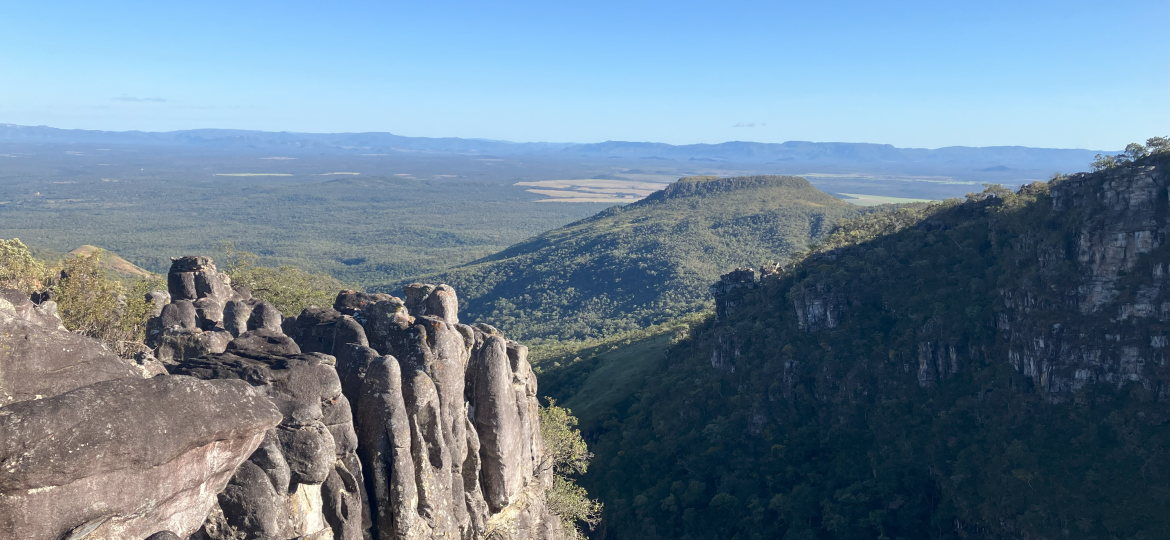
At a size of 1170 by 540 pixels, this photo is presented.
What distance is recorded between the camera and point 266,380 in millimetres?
23422

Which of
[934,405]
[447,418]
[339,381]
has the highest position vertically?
[339,381]

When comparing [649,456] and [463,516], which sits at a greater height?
[463,516]

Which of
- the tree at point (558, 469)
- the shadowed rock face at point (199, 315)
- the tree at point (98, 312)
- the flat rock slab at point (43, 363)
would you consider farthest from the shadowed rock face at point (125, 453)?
the tree at point (98, 312)

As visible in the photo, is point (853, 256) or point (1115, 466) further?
point (853, 256)

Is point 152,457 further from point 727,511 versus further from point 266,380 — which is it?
point 727,511

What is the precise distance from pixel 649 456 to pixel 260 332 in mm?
53297

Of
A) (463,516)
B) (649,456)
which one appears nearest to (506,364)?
(463,516)

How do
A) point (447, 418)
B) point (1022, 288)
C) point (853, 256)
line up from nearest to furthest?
point (447, 418), point (1022, 288), point (853, 256)

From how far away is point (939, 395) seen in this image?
6912cm

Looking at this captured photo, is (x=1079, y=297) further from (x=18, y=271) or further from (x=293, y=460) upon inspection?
(x=18, y=271)

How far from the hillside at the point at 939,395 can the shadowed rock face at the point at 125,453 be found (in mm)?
49568

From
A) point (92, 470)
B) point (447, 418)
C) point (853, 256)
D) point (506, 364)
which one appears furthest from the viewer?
point (853, 256)

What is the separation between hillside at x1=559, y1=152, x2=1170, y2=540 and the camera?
57719 mm

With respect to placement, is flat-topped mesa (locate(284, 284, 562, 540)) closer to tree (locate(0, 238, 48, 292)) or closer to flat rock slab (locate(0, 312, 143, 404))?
flat rock slab (locate(0, 312, 143, 404))
